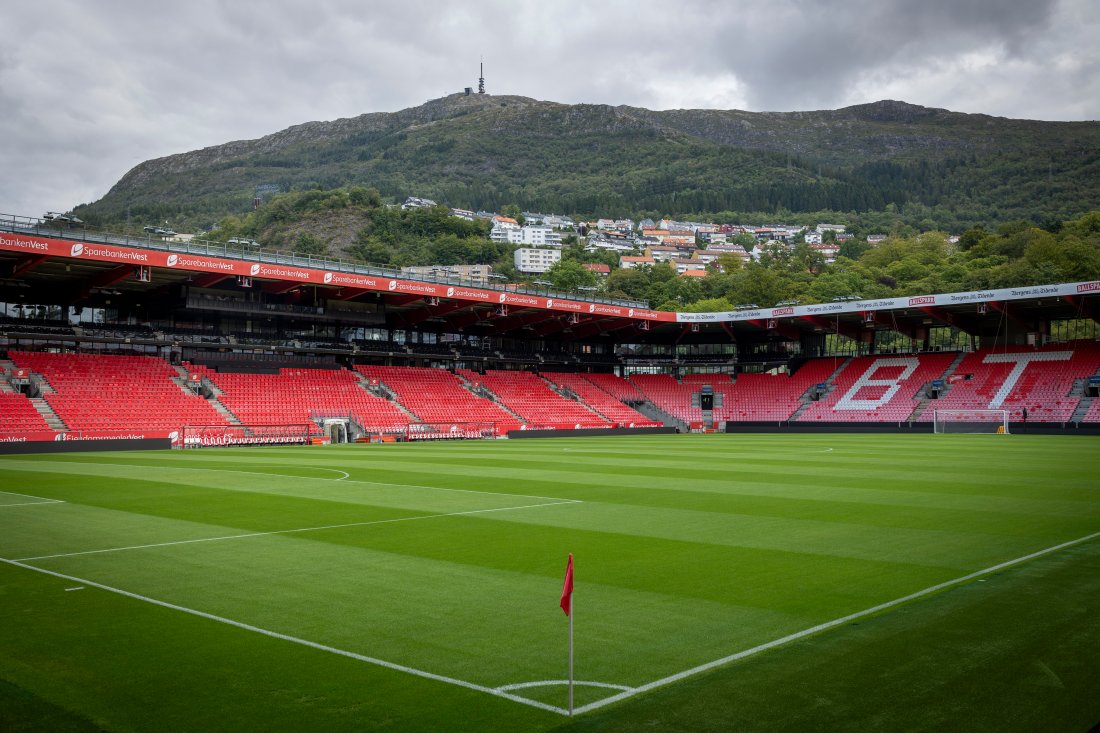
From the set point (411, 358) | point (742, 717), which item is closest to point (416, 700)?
point (742, 717)

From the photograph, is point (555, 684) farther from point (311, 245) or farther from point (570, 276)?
point (570, 276)

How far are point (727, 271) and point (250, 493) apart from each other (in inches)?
6899

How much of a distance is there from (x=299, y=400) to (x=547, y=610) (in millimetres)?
49052

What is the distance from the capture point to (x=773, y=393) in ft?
248

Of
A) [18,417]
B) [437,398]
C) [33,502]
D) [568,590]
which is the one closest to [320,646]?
[568,590]

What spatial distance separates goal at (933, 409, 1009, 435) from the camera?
5856cm

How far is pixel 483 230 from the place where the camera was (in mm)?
188750

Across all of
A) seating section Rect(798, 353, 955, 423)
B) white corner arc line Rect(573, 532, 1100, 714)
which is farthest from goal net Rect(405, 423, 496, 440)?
white corner arc line Rect(573, 532, 1100, 714)

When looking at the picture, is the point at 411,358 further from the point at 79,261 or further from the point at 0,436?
the point at 0,436

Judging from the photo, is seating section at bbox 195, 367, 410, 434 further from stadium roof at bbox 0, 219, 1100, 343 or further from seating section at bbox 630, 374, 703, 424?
seating section at bbox 630, 374, 703, 424

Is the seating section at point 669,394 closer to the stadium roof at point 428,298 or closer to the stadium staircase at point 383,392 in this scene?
the stadium roof at point 428,298

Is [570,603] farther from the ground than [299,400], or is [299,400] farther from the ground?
[570,603]

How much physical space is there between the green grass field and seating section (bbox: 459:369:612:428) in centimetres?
4401

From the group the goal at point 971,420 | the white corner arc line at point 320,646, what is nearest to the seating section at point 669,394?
the goal at point 971,420
